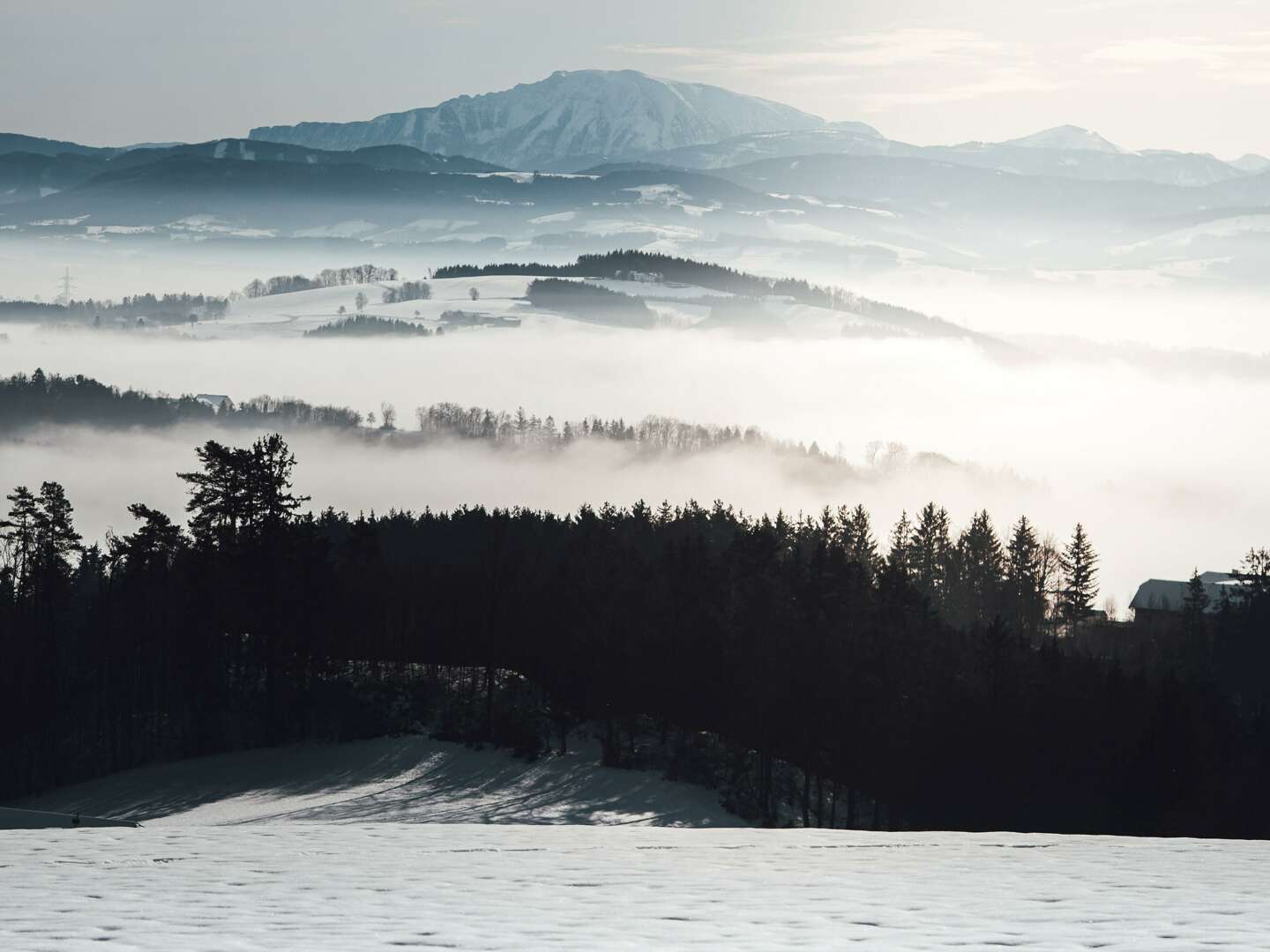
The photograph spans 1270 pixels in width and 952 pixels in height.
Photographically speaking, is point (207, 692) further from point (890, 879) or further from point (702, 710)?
point (890, 879)

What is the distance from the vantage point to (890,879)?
18109 mm

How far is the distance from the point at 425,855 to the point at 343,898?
3.99 meters

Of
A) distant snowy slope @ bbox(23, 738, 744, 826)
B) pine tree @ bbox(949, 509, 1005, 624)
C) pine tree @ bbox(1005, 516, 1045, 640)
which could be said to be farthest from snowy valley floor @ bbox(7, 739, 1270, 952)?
pine tree @ bbox(1005, 516, 1045, 640)

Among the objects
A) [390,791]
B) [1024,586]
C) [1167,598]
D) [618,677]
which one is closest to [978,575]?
[1024,586]

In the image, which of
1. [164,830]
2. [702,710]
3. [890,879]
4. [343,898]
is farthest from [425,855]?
[702,710]

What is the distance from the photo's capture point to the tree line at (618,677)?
52.4 meters

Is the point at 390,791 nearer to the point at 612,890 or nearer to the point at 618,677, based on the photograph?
the point at 618,677

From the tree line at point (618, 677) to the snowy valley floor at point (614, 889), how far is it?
29718 millimetres

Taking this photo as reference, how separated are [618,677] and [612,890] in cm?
4415

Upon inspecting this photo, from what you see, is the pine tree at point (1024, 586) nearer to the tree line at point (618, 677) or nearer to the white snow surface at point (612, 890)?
the tree line at point (618, 677)

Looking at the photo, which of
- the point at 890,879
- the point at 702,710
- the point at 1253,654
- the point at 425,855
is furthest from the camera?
the point at 1253,654

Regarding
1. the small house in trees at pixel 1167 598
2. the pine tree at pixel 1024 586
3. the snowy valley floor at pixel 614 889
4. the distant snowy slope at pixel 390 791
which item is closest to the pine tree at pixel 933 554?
the pine tree at pixel 1024 586

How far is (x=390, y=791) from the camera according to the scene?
54.7 m

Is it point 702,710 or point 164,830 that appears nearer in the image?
point 164,830
